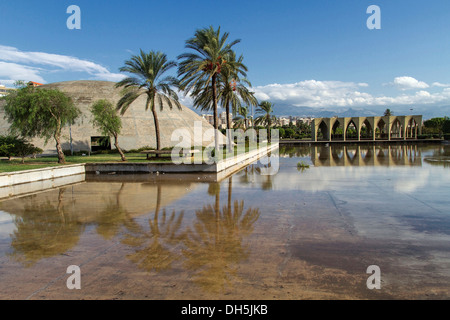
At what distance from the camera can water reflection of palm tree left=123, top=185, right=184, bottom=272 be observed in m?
5.20

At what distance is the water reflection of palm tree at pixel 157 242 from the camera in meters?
5.20

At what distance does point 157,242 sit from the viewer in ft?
20.4

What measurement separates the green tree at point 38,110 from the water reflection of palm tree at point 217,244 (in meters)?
15.6

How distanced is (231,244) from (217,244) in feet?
A: 0.85

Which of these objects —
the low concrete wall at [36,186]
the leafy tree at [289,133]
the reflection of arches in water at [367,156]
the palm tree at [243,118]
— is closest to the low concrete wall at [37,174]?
the low concrete wall at [36,186]

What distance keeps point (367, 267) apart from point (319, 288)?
42.7 inches

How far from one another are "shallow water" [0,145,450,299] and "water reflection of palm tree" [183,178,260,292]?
2 centimetres

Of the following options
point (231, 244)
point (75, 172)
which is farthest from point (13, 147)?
point (231, 244)

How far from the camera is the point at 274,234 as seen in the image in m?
6.56

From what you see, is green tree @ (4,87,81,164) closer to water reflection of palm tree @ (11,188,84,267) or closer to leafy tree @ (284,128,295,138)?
water reflection of palm tree @ (11,188,84,267)

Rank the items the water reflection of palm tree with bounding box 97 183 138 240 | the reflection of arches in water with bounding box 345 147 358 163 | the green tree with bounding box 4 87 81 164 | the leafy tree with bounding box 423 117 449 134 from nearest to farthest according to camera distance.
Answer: the water reflection of palm tree with bounding box 97 183 138 240 → the green tree with bounding box 4 87 81 164 → the reflection of arches in water with bounding box 345 147 358 163 → the leafy tree with bounding box 423 117 449 134

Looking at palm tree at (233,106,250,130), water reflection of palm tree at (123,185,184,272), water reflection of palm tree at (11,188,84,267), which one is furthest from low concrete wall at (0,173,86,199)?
palm tree at (233,106,250,130)

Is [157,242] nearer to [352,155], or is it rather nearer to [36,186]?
[36,186]

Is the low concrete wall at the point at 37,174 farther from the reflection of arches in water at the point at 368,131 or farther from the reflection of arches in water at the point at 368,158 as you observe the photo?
the reflection of arches in water at the point at 368,131
